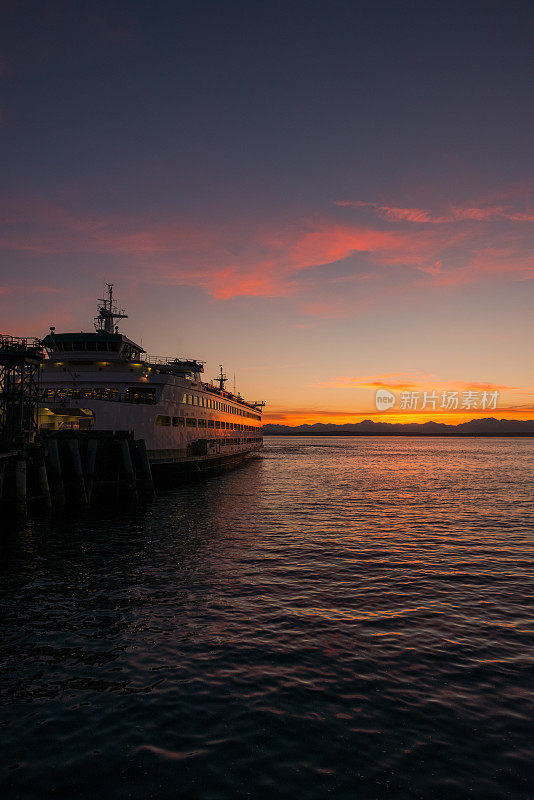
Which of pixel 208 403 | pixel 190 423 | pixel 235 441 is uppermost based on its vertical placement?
pixel 208 403

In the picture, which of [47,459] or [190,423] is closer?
[47,459]

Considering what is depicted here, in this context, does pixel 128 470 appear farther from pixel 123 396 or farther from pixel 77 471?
pixel 123 396

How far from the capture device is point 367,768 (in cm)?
799

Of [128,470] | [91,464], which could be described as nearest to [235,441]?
[128,470]

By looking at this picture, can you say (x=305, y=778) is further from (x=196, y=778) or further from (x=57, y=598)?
(x=57, y=598)

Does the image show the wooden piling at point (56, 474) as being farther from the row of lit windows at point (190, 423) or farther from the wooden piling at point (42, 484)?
the row of lit windows at point (190, 423)

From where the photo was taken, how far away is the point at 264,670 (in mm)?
11422

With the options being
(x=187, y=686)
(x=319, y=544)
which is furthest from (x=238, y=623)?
(x=319, y=544)

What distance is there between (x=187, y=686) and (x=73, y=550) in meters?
15.1

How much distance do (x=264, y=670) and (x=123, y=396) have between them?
3708 cm

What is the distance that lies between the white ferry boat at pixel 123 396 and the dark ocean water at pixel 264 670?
769 inches

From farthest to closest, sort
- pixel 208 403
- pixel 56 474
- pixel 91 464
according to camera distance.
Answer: pixel 208 403 < pixel 91 464 < pixel 56 474

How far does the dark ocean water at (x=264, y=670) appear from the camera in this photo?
311 inches

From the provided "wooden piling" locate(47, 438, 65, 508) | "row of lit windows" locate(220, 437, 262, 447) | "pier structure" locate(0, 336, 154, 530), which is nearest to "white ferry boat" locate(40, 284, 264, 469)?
"pier structure" locate(0, 336, 154, 530)
